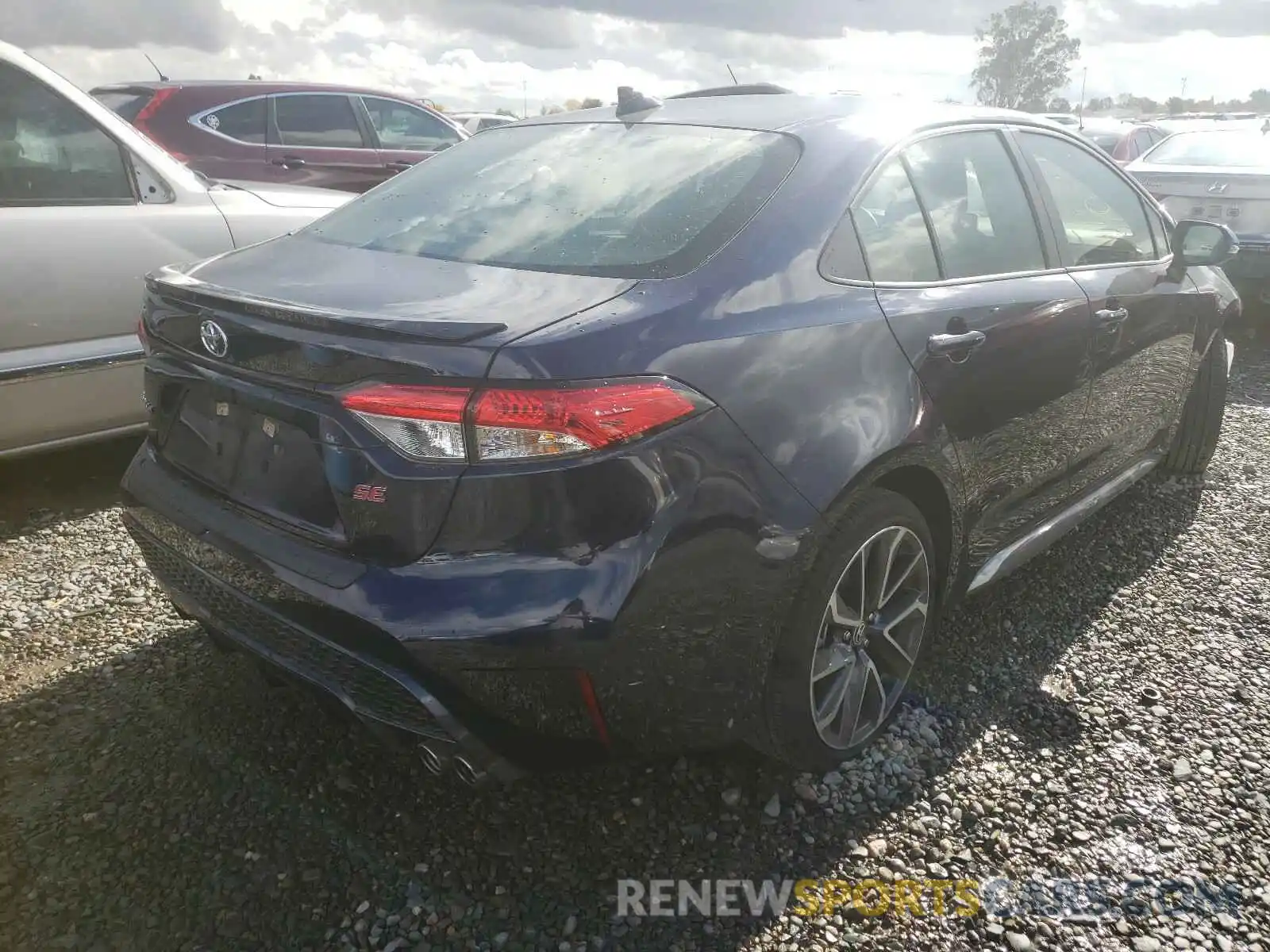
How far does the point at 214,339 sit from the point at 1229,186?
806 centimetres

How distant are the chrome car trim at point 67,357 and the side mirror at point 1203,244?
3664mm

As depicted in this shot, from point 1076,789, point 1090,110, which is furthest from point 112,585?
point 1090,110

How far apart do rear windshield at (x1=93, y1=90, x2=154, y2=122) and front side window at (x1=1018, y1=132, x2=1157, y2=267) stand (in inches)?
245

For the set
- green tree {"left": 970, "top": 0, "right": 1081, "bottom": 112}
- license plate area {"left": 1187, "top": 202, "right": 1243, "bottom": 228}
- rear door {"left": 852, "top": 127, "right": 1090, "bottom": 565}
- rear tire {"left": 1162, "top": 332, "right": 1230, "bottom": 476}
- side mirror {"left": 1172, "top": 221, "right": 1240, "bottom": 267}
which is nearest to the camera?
rear door {"left": 852, "top": 127, "right": 1090, "bottom": 565}

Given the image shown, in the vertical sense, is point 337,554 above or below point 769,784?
above

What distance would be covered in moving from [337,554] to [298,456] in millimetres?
209

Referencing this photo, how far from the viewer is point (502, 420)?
1706 millimetres

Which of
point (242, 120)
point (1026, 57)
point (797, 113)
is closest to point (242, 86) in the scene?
point (242, 120)

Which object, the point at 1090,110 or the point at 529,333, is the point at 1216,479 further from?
the point at 1090,110

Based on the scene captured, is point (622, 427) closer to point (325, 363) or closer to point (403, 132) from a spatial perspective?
point (325, 363)

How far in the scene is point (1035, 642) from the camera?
10.1 feet

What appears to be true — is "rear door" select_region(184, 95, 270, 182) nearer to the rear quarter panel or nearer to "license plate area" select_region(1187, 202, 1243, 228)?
the rear quarter panel

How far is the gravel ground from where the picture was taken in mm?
1979

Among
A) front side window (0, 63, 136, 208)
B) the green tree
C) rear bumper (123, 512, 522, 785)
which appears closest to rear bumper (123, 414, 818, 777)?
rear bumper (123, 512, 522, 785)
